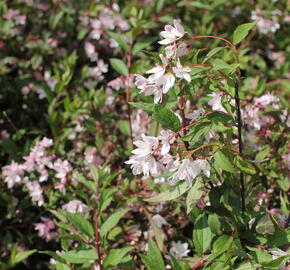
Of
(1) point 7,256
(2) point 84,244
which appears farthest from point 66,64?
(2) point 84,244

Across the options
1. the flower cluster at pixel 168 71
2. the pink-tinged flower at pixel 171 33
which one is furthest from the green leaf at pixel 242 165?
the pink-tinged flower at pixel 171 33

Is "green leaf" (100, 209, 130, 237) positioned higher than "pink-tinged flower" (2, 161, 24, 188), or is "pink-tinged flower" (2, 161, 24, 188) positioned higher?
"green leaf" (100, 209, 130, 237)

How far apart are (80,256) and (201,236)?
487mm

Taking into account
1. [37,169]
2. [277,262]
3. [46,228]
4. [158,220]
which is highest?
[277,262]

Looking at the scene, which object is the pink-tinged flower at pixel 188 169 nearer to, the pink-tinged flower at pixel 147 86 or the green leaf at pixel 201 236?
the pink-tinged flower at pixel 147 86

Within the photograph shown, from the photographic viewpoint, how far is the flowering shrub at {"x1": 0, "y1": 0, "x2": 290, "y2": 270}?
1496mm

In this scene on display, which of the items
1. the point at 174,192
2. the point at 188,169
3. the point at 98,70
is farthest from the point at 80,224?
the point at 98,70

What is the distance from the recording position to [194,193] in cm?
164

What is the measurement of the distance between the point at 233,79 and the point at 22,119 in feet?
6.46

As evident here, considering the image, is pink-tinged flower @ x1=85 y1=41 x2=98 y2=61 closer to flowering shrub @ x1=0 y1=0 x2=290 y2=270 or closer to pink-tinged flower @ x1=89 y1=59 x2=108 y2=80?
flowering shrub @ x1=0 y1=0 x2=290 y2=270

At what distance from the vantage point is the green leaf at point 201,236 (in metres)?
1.68

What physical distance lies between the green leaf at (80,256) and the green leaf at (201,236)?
41 cm

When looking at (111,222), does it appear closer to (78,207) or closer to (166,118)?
(78,207)

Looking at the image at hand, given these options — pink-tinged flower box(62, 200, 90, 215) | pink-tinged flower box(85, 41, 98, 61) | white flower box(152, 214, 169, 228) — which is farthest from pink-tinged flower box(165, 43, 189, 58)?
pink-tinged flower box(85, 41, 98, 61)
